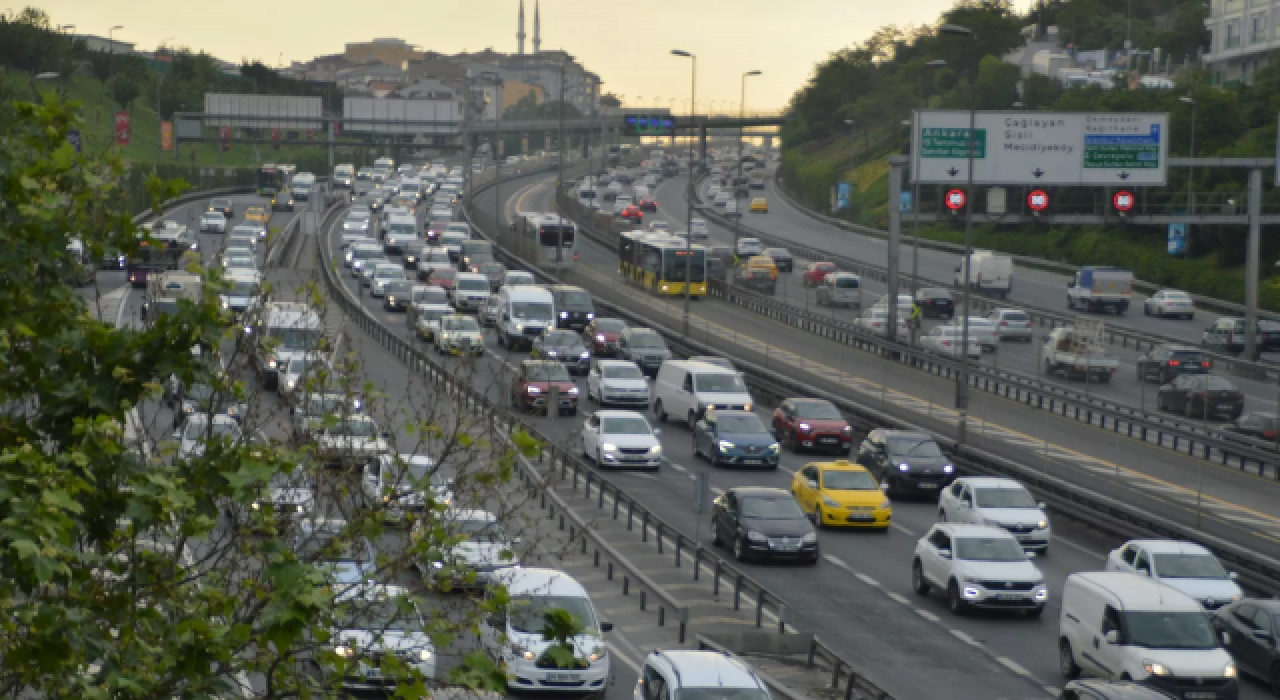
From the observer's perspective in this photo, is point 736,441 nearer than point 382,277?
Yes

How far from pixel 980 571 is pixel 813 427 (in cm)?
1602

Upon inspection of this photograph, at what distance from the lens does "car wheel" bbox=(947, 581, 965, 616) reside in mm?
27188

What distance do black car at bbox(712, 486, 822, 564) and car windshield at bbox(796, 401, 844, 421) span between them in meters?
11.7

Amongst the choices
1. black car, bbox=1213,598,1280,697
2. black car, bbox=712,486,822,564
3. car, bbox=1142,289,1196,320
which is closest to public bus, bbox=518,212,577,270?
car, bbox=1142,289,1196,320

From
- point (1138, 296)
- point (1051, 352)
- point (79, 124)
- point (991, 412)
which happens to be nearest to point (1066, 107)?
point (1138, 296)

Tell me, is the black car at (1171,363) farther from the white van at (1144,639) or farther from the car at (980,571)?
the white van at (1144,639)

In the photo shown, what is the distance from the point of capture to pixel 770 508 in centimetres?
3133

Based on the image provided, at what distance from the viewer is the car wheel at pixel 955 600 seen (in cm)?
2719

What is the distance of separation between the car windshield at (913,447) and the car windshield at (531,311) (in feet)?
78.4

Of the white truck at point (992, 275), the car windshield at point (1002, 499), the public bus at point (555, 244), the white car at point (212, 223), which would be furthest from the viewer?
the white car at point (212, 223)

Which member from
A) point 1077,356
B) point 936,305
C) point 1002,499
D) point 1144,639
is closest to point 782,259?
point 936,305

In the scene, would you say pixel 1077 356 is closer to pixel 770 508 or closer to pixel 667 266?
pixel 667 266

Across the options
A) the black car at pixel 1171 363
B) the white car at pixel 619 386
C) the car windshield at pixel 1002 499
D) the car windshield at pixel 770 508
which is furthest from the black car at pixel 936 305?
the car windshield at pixel 770 508

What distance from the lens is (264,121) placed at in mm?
143875
